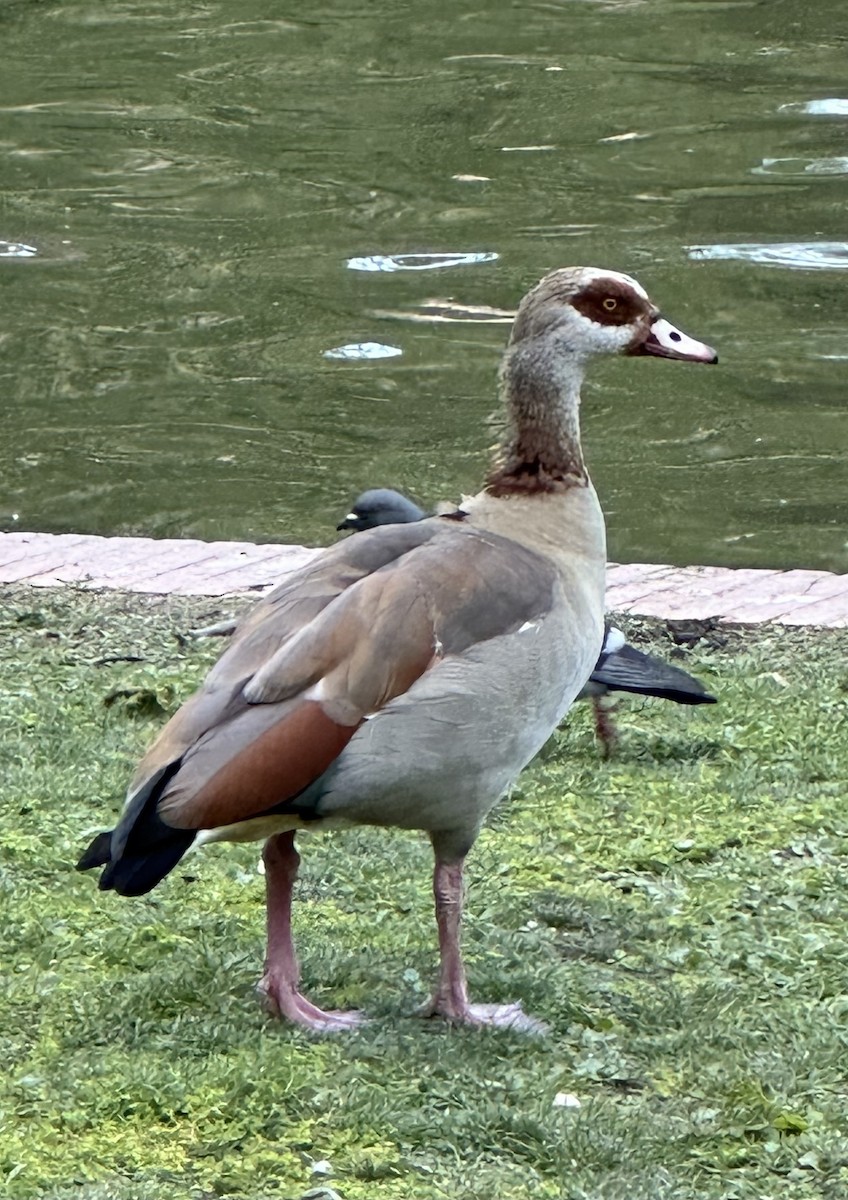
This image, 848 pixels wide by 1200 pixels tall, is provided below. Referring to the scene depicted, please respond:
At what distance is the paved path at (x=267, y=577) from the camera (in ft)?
22.8

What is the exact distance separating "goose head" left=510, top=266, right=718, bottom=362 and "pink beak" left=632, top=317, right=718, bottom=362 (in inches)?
1.3

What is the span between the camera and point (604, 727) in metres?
5.79

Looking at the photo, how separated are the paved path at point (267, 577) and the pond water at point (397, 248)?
2.63ft

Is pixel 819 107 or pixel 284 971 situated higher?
pixel 284 971

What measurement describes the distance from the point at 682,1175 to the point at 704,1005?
0.71 metres

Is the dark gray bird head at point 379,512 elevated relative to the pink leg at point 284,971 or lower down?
lower down

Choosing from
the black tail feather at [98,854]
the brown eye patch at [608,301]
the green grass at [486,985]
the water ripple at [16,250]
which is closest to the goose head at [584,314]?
the brown eye patch at [608,301]

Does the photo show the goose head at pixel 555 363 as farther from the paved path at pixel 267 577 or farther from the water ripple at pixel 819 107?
the water ripple at pixel 819 107

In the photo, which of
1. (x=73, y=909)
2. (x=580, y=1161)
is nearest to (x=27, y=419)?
(x=73, y=909)

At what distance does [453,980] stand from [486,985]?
0.25 meters

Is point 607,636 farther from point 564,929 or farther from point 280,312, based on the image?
point 280,312

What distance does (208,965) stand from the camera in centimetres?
430

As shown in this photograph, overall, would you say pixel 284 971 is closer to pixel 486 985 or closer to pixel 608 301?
pixel 486 985

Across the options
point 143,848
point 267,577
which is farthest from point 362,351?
point 143,848
